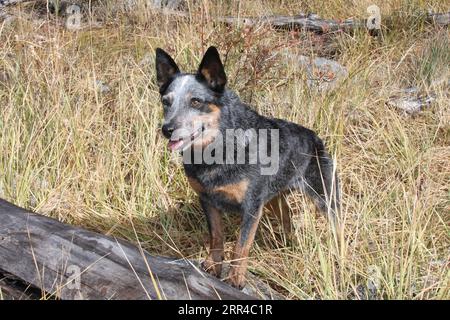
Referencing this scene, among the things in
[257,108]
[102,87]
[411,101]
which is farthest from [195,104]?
[411,101]

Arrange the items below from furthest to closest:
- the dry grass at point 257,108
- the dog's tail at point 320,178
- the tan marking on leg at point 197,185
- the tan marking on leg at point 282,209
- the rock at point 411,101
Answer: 1. the rock at point 411,101
2. the tan marking on leg at point 282,209
3. the dog's tail at point 320,178
4. the tan marking on leg at point 197,185
5. the dry grass at point 257,108

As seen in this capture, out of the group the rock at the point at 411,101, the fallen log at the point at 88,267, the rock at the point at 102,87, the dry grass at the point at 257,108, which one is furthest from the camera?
the rock at the point at 411,101

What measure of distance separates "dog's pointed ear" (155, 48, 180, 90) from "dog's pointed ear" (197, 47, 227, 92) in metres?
0.20

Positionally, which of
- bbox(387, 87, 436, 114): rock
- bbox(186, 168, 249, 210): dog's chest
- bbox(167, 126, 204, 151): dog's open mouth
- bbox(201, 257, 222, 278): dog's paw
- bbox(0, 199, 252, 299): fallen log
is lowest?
bbox(201, 257, 222, 278): dog's paw

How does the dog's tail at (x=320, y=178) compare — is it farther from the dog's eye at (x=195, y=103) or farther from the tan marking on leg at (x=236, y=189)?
the dog's eye at (x=195, y=103)

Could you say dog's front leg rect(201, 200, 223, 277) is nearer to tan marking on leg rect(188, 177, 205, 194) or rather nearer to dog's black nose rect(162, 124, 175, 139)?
tan marking on leg rect(188, 177, 205, 194)

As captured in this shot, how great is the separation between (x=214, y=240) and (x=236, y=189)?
394 mm

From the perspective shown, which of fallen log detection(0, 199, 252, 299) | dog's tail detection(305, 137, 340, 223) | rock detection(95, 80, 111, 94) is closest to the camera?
fallen log detection(0, 199, 252, 299)

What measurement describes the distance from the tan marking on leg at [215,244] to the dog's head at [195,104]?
0.47 meters

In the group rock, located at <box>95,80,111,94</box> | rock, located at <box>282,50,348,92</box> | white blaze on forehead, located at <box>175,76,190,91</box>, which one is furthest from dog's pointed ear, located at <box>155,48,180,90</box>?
rock, located at <box>282,50,348,92</box>

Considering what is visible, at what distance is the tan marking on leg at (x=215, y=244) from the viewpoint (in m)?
3.71

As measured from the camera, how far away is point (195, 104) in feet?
11.5

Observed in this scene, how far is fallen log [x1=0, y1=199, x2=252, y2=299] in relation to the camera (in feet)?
8.66

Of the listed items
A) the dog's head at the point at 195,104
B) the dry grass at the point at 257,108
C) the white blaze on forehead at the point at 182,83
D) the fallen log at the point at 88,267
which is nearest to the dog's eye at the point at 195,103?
the dog's head at the point at 195,104
